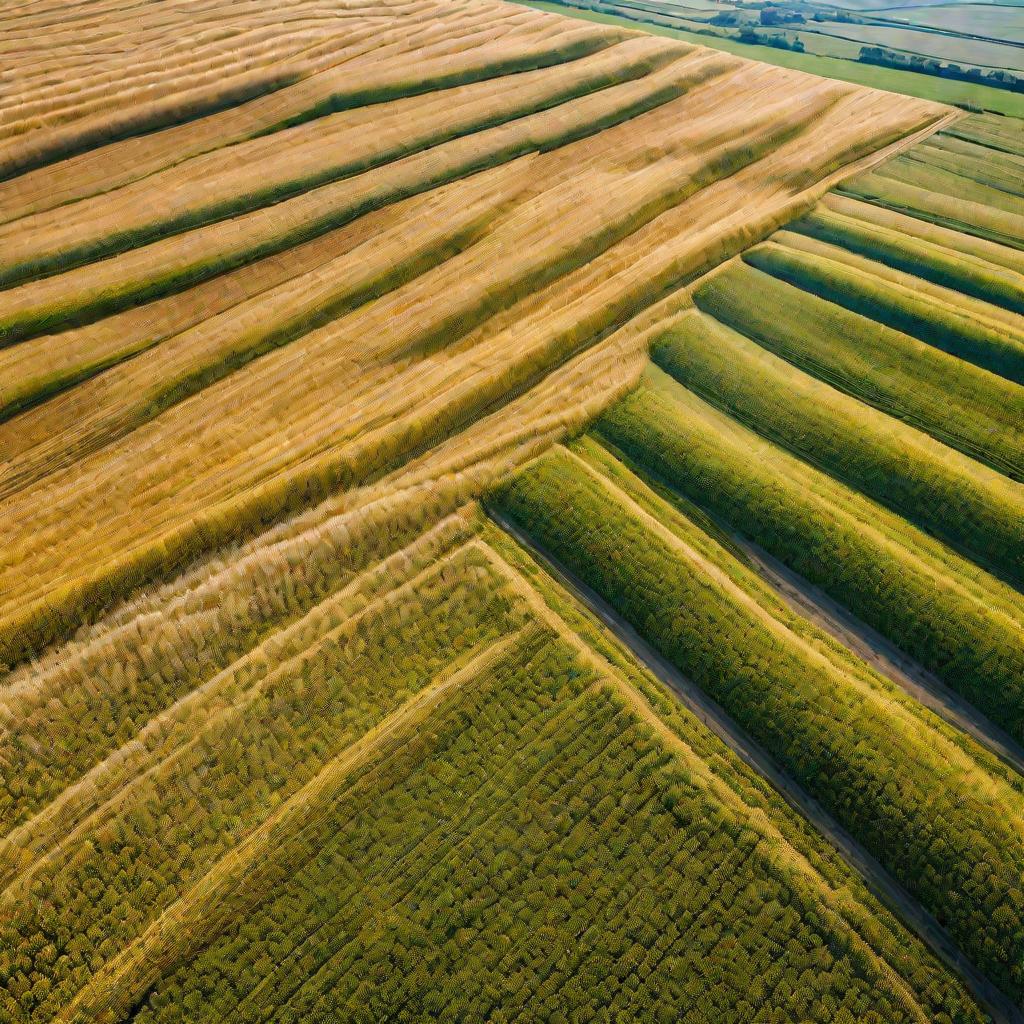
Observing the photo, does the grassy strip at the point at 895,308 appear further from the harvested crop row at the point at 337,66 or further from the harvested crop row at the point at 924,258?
the harvested crop row at the point at 337,66

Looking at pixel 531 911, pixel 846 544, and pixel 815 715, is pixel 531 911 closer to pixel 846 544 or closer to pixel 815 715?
pixel 815 715

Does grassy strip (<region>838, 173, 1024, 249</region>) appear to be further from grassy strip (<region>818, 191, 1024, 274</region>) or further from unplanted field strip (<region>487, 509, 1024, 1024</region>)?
unplanted field strip (<region>487, 509, 1024, 1024</region>)

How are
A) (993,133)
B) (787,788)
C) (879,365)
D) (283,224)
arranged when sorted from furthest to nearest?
(993,133)
(283,224)
(879,365)
(787,788)

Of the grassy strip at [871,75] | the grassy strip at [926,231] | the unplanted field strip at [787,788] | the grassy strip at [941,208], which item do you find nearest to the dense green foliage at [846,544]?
the unplanted field strip at [787,788]

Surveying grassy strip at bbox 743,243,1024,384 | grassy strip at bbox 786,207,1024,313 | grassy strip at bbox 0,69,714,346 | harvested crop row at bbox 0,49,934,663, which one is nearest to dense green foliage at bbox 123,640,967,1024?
harvested crop row at bbox 0,49,934,663

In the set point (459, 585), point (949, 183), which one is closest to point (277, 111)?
point (459, 585)

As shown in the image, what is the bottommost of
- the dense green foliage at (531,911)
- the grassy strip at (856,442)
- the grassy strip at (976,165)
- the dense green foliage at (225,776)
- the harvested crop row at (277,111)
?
the dense green foliage at (531,911)
